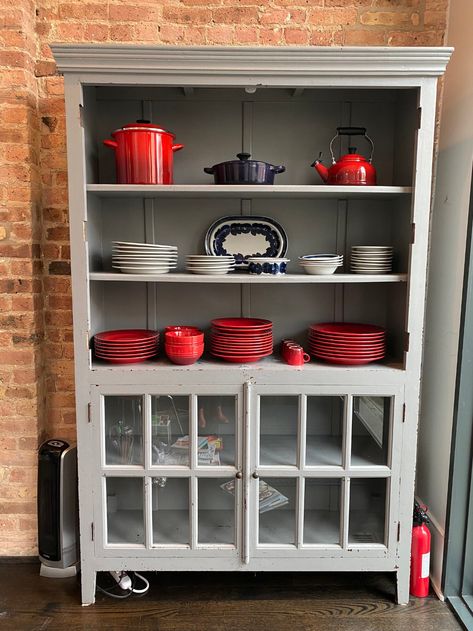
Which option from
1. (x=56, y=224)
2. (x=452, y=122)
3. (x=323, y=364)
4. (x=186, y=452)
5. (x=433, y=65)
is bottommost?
(x=186, y=452)

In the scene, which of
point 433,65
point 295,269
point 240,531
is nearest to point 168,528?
point 240,531

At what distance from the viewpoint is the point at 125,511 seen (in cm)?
186

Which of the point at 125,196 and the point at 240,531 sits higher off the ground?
the point at 125,196

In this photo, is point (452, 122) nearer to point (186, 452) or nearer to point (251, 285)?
point (251, 285)

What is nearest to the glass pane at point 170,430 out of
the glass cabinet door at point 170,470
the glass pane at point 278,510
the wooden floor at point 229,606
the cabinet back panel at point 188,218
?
the glass cabinet door at point 170,470

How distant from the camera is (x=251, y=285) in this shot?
2061mm

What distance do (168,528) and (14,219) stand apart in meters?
1.45

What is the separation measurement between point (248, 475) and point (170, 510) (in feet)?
1.20

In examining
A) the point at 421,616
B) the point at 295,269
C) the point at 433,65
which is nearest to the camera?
the point at 433,65

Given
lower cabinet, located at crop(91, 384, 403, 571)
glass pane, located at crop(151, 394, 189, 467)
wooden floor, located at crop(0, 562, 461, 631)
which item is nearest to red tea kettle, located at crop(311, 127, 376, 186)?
lower cabinet, located at crop(91, 384, 403, 571)

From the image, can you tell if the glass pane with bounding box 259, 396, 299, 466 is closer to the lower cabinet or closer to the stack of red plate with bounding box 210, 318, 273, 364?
the lower cabinet

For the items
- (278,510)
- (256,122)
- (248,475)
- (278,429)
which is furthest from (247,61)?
(278,510)

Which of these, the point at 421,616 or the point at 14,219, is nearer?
the point at 421,616

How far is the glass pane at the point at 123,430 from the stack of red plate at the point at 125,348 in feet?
0.50
